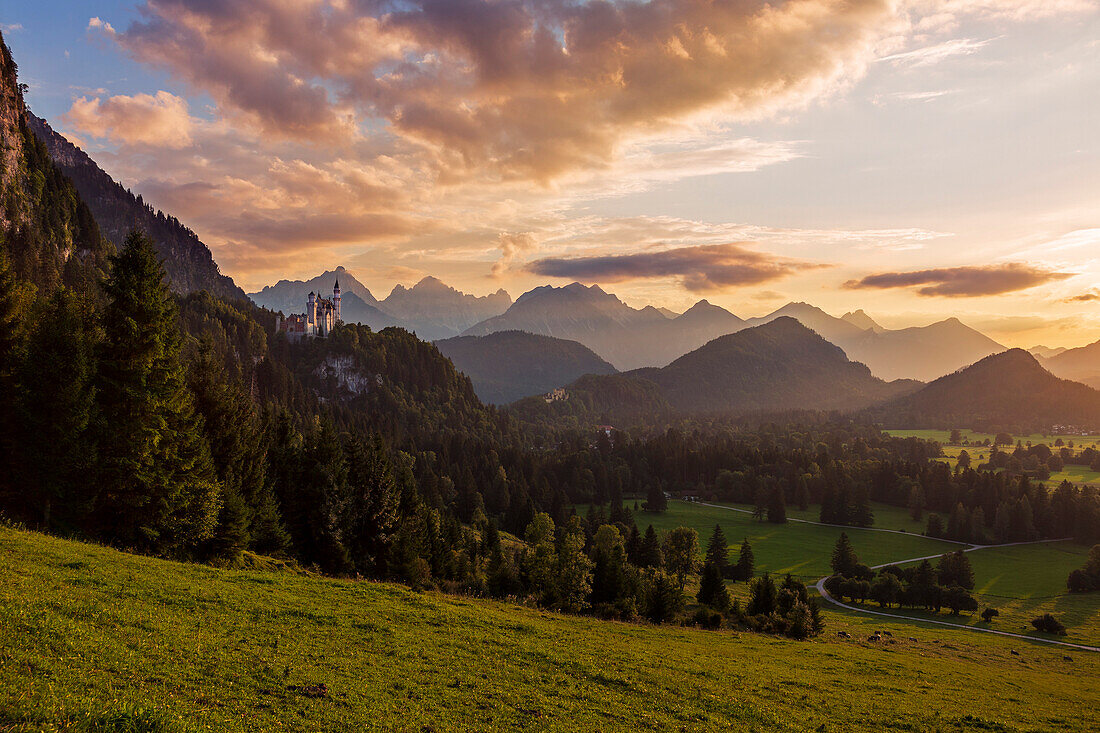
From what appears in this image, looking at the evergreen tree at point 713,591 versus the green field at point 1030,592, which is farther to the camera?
the green field at point 1030,592

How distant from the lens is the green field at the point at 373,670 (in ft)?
54.5

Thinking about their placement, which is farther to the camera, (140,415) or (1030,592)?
(1030,592)

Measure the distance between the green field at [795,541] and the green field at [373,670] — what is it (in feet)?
331

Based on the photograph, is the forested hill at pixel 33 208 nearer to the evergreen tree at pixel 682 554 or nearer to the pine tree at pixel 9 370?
the pine tree at pixel 9 370

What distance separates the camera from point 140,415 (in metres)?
39.4

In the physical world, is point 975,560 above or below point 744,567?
above

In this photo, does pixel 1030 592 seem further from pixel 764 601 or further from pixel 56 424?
pixel 56 424

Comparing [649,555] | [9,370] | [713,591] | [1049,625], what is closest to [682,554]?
[649,555]

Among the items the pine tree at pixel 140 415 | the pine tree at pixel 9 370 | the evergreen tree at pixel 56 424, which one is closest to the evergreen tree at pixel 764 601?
the pine tree at pixel 140 415

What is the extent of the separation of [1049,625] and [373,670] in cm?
11802

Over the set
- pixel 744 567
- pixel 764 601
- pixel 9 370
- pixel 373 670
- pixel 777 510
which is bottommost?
pixel 744 567

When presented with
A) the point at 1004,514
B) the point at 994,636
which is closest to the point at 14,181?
the point at 994,636

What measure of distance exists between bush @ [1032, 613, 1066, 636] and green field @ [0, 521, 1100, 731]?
2604 inches

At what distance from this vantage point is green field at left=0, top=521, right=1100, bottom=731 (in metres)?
16.6
